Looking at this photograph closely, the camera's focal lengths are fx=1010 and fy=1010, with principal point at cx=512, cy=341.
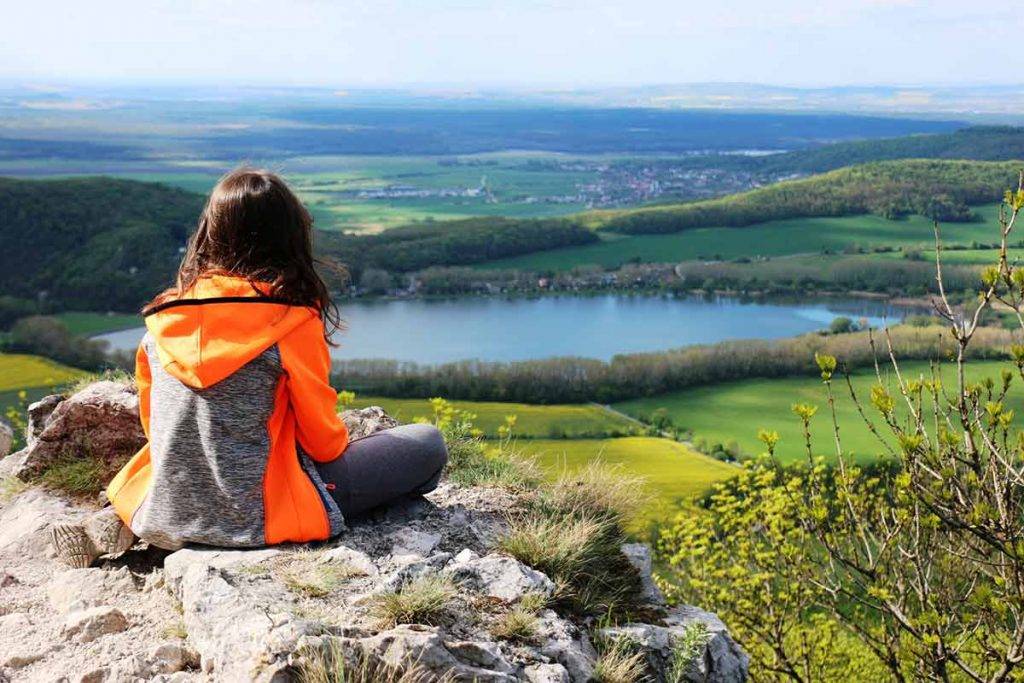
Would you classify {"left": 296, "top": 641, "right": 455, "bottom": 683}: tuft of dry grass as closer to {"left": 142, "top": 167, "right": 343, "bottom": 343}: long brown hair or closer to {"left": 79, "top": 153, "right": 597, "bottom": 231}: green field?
{"left": 142, "top": 167, "right": 343, "bottom": 343}: long brown hair

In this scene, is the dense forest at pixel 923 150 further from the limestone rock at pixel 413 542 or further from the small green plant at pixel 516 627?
the small green plant at pixel 516 627

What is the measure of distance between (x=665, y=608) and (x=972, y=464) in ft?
6.28

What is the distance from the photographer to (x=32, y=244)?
9031 centimetres

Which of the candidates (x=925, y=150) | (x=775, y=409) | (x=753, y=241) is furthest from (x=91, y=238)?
(x=925, y=150)

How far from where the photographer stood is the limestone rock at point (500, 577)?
5.08 meters

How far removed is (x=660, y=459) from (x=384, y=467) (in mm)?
34494

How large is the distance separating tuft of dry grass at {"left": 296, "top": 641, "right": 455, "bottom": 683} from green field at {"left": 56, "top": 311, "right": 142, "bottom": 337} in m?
68.0

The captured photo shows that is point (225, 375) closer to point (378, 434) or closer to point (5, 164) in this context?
point (378, 434)

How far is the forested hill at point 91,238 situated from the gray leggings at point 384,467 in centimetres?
7328

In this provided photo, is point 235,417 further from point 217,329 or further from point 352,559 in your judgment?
point 352,559

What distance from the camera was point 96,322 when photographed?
73438mm

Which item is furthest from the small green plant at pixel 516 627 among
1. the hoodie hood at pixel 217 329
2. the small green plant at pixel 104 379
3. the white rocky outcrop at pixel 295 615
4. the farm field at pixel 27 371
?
the farm field at pixel 27 371

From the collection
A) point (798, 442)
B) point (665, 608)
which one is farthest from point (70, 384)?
point (798, 442)

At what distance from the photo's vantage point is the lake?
72.5 meters
